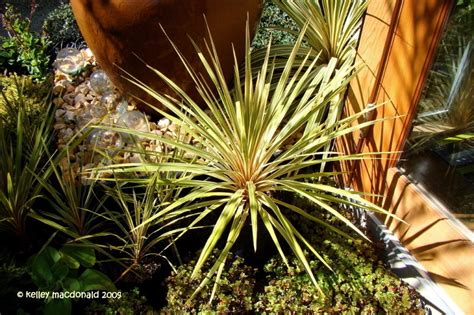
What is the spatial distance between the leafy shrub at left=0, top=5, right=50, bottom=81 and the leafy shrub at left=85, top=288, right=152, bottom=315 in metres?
1.67

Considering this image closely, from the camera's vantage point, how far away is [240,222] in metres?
1.55

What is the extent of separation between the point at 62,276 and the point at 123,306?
25 centimetres

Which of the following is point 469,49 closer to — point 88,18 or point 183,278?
point 183,278

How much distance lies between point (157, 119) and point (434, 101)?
147 cm

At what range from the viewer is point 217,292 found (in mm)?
1580

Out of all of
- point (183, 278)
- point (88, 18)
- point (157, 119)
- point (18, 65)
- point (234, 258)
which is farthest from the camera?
point (18, 65)

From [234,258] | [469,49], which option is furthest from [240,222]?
[469,49]

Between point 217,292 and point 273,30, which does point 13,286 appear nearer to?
point 217,292

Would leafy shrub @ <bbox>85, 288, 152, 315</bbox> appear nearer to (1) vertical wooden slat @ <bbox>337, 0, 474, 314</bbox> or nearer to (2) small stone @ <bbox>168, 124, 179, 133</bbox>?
(2) small stone @ <bbox>168, 124, 179, 133</bbox>

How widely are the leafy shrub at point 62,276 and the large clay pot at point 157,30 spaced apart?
3.18ft

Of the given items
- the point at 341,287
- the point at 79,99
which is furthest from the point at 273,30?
the point at 341,287

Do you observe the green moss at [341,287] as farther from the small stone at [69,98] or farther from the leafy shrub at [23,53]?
the leafy shrub at [23,53]

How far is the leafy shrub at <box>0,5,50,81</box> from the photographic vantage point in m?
2.63

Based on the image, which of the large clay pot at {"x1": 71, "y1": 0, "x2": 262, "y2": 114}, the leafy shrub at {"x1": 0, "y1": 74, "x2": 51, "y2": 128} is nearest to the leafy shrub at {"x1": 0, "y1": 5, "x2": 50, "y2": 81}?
the leafy shrub at {"x1": 0, "y1": 74, "x2": 51, "y2": 128}
